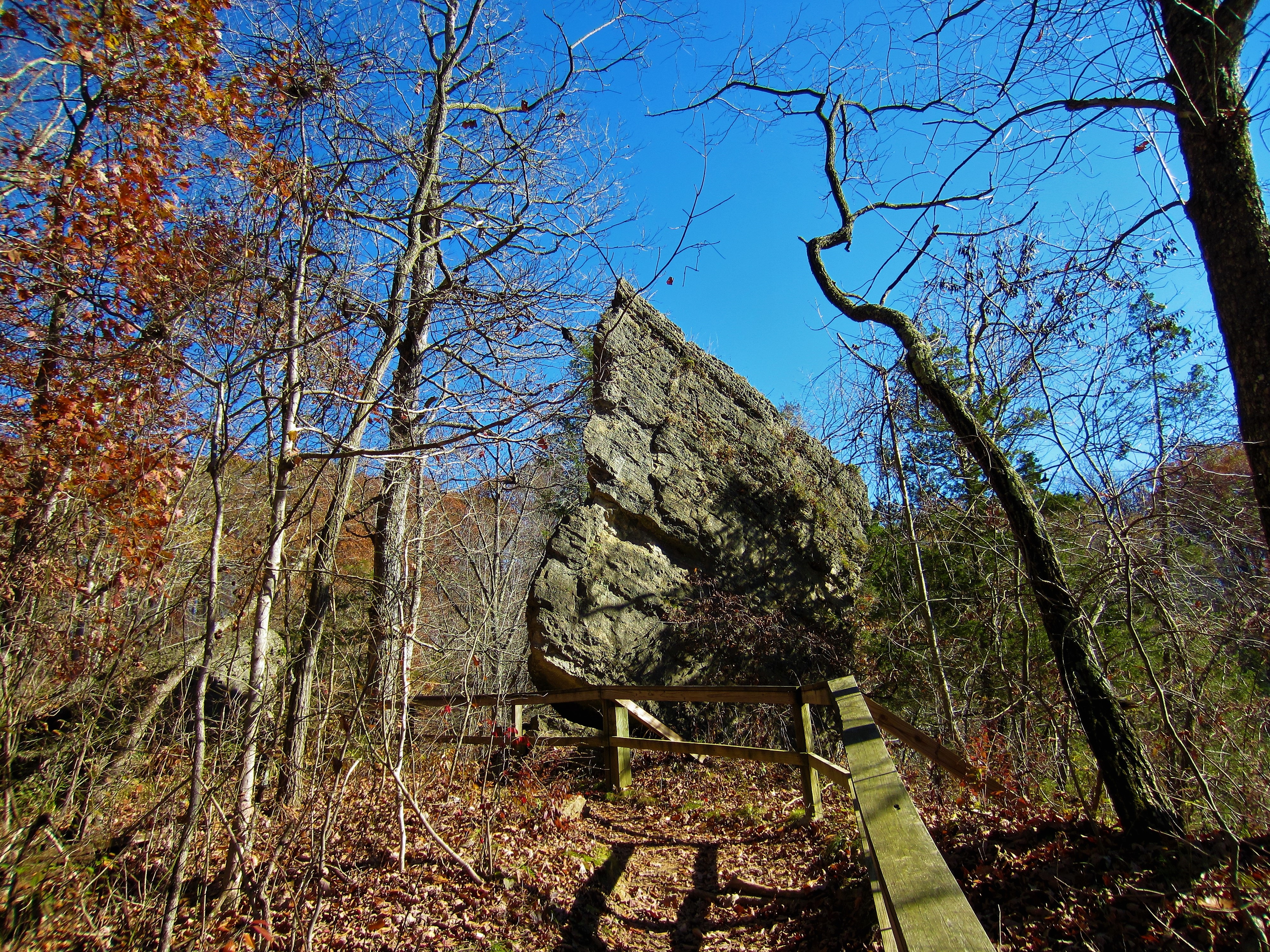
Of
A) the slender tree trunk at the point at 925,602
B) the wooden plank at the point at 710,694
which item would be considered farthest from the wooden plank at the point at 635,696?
the slender tree trunk at the point at 925,602

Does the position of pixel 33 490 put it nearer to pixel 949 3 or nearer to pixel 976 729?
pixel 949 3

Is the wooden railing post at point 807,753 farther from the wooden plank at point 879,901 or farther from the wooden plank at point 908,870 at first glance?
the wooden plank at point 908,870

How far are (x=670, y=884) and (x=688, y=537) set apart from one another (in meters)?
5.28

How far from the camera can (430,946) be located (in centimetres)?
324

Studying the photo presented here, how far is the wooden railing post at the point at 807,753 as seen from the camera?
15.8 ft

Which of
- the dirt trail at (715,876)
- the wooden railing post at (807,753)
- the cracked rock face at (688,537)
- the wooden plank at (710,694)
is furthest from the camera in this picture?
the cracked rock face at (688,537)

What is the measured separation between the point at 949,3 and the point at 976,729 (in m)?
7.12

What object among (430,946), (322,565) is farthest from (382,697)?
(430,946)

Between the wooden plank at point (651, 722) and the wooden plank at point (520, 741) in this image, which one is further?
the wooden plank at point (651, 722)

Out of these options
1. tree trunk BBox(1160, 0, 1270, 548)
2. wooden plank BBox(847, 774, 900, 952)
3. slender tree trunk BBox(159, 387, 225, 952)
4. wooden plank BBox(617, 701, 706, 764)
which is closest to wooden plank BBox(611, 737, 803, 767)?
wooden plank BBox(617, 701, 706, 764)

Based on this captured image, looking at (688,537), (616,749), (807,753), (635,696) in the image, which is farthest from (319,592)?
(688,537)

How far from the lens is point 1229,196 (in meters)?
3.22

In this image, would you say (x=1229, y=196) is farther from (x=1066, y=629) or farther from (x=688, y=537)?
(x=688, y=537)

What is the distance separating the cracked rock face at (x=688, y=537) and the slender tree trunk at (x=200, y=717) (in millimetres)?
4778
